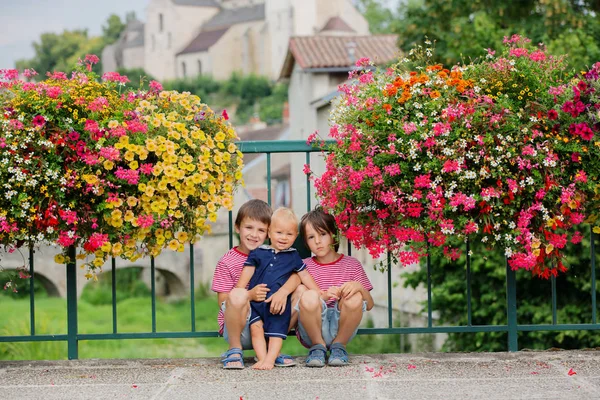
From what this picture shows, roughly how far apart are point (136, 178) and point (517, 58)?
1842 millimetres

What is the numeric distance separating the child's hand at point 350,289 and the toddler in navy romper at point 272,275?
0.23 meters

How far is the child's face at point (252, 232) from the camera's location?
3.91 metres

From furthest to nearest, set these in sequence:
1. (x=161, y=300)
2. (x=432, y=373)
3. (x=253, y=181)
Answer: (x=253, y=181) → (x=161, y=300) → (x=432, y=373)

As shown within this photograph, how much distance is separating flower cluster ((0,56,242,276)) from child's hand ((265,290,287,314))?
470mm

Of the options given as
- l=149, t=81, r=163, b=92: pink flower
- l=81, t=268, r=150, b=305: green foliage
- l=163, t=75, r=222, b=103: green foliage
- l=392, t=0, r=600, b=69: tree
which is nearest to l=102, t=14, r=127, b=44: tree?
l=163, t=75, r=222, b=103: green foliage

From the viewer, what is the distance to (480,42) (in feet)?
49.1

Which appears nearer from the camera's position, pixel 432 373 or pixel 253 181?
pixel 432 373

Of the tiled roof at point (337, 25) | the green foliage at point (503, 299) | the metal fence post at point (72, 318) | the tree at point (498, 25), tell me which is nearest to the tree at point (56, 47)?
the tiled roof at point (337, 25)

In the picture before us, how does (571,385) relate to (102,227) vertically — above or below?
below

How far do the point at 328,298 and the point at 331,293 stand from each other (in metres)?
0.04

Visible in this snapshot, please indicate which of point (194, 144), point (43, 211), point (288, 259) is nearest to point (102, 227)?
point (43, 211)

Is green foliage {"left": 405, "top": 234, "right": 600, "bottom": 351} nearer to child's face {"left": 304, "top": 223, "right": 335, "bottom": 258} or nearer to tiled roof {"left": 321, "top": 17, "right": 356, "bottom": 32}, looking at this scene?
child's face {"left": 304, "top": 223, "right": 335, "bottom": 258}

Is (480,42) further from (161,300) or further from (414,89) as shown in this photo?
(161,300)

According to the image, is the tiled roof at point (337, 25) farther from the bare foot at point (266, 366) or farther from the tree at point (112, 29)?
the bare foot at point (266, 366)
